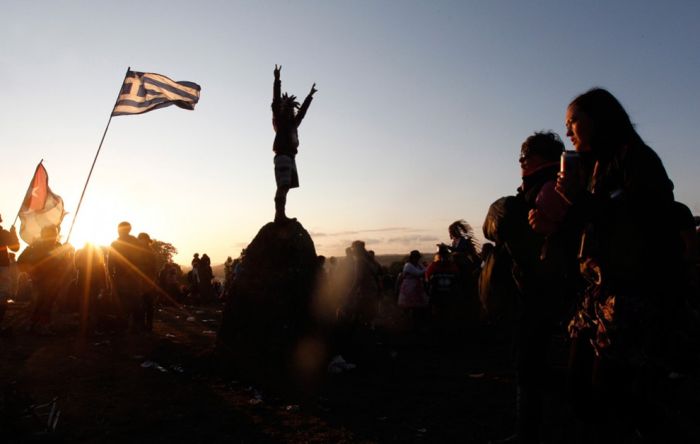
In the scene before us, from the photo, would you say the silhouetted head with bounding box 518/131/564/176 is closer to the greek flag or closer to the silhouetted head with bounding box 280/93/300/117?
the silhouetted head with bounding box 280/93/300/117

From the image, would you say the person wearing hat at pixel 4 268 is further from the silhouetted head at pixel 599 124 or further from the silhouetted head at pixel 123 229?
the silhouetted head at pixel 599 124

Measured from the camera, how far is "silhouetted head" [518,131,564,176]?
351 centimetres

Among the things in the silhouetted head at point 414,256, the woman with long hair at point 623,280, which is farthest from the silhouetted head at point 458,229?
the woman with long hair at point 623,280

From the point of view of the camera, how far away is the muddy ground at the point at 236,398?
4402mm

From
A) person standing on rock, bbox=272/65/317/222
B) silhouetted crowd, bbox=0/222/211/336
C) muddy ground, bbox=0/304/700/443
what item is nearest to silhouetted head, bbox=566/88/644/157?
muddy ground, bbox=0/304/700/443

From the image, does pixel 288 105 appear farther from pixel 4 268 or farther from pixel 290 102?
pixel 4 268

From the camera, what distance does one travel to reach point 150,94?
41.4ft

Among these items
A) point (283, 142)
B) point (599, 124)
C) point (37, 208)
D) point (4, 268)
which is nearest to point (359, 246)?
point (283, 142)

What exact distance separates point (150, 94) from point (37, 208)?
14.4 feet

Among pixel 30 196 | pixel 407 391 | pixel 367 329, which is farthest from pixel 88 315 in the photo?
pixel 407 391

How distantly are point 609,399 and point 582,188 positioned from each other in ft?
3.29

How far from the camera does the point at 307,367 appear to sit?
282 inches

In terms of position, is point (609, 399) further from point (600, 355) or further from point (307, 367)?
point (307, 367)

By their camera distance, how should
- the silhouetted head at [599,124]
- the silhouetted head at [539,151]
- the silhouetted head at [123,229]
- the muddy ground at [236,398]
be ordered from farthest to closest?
the silhouetted head at [123,229] < the muddy ground at [236,398] < the silhouetted head at [539,151] < the silhouetted head at [599,124]
